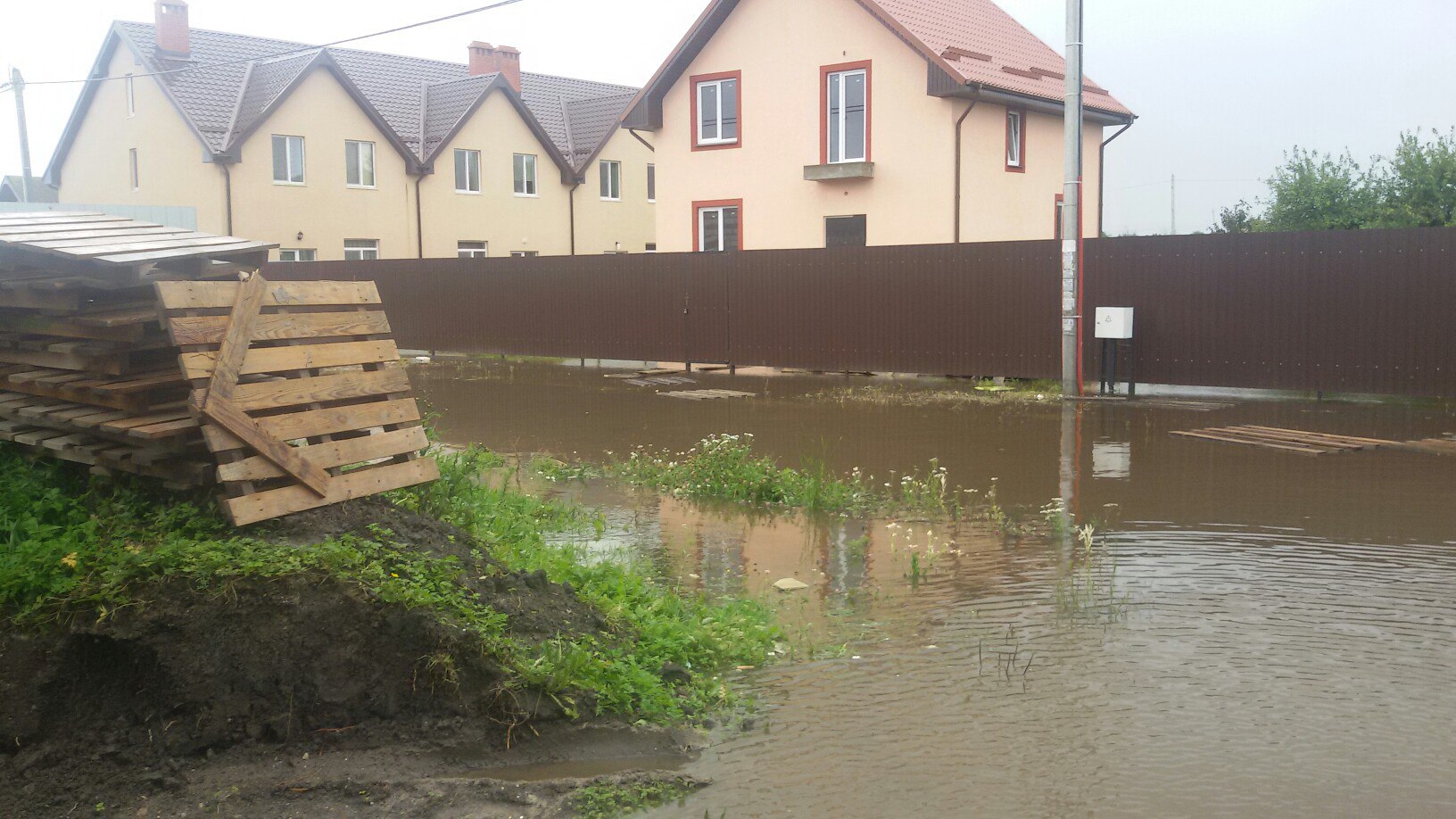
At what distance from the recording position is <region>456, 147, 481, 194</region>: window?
3947cm

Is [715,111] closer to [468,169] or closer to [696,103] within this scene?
[696,103]

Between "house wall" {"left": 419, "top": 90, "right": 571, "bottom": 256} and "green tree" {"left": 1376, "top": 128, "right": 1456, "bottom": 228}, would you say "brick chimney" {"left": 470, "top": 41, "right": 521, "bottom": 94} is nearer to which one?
"house wall" {"left": 419, "top": 90, "right": 571, "bottom": 256}

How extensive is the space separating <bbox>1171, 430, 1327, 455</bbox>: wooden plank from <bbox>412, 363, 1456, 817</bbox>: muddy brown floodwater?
25 cm

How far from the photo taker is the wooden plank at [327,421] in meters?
6.02

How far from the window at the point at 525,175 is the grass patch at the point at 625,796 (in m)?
37.6

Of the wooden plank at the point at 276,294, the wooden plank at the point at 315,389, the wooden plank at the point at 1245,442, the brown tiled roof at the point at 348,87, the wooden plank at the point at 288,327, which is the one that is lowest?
the wooden plank at the point at 1245,442

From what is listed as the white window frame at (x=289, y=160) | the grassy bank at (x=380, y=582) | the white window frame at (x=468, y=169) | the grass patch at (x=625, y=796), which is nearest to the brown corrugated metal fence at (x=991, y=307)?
the white window frame at (x=289, y=160)

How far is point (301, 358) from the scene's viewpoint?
6668mm

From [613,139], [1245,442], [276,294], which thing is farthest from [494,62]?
[276,294]

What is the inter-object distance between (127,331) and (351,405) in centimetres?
117

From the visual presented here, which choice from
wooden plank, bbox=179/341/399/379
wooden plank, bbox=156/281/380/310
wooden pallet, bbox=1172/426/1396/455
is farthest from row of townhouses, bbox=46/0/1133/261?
wooden plank, bbox=179/341/399/379

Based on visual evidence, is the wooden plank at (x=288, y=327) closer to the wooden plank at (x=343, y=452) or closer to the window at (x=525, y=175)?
the wooden plank at (x=343, y=452)

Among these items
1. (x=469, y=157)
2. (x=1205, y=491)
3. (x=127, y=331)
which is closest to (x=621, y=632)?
(x=127, y=331)

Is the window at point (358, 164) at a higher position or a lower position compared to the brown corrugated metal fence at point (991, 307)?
higher
